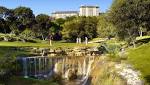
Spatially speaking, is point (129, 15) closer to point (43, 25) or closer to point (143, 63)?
point (143, 63)

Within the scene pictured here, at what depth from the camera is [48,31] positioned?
398 ft

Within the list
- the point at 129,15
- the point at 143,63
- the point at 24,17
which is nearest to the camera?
the point at 143,63

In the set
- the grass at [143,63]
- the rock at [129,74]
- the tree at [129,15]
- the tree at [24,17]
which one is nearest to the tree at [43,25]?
the tree at [24,17]

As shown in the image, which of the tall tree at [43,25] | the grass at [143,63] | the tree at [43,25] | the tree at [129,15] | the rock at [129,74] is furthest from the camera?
the tall tree at [43,25]

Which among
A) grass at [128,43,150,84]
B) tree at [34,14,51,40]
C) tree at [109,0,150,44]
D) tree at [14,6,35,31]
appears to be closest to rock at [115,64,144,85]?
grass at [128,43,150,84]

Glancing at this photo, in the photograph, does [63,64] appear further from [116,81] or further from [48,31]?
[48,31]

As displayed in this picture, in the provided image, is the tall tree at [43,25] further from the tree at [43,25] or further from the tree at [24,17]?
the tree at [24,17]

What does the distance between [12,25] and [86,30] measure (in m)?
25.3

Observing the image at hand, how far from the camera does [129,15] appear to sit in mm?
60344

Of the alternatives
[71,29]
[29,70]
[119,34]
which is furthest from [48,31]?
[29,70]

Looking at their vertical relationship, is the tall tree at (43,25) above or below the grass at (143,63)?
above

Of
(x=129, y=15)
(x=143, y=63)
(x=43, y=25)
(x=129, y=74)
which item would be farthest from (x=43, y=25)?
(x=129, y=74)

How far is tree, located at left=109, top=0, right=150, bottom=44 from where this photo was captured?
197 ft

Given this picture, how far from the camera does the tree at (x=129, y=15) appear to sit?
60062 mm
